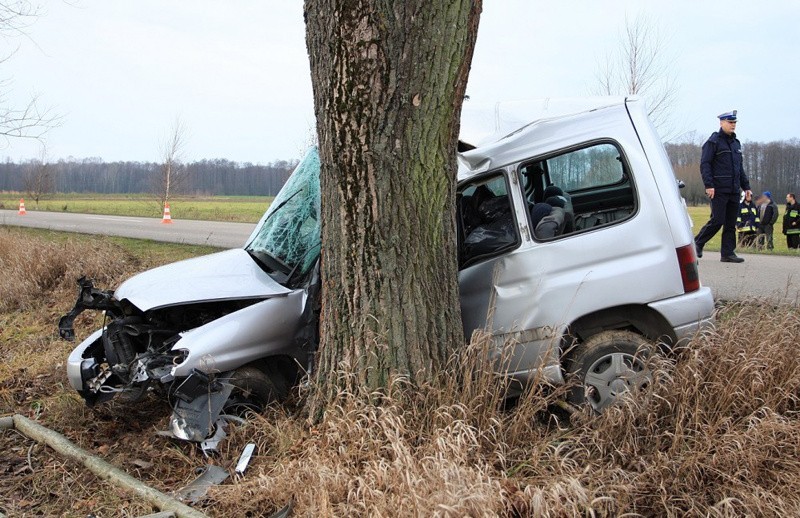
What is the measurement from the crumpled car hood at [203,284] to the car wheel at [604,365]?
2.21 m

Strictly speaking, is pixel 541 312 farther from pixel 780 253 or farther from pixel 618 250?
pixel 780 253

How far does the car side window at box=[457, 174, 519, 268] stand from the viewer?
4.95 metres

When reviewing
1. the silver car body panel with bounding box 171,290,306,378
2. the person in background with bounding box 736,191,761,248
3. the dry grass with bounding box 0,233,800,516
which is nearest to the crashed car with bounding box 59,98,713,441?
the silver car body panel with bounding box 171,290,306,378

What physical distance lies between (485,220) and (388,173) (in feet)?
4.87

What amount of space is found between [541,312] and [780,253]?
10.0m

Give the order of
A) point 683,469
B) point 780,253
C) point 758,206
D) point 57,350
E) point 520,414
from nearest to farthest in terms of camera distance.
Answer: point 683,469, point 520,414, point 57,350, point 780,253, point 758,206

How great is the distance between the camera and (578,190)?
5.75m

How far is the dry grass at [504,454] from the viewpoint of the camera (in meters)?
3.36

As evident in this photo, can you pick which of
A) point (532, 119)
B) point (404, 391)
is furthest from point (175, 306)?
point (532, 119)

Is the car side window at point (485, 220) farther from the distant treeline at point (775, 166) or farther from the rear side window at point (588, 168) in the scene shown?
the distant treeline at point (775, 166)

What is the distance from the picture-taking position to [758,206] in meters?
17.0

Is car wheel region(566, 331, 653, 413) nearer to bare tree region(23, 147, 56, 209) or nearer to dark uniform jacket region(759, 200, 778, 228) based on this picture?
dark uniform jacket region(759, 200, 778, 228)

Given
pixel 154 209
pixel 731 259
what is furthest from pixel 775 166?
pixel 731 259

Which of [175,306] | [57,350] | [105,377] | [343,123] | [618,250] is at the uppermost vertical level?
[343,123]
